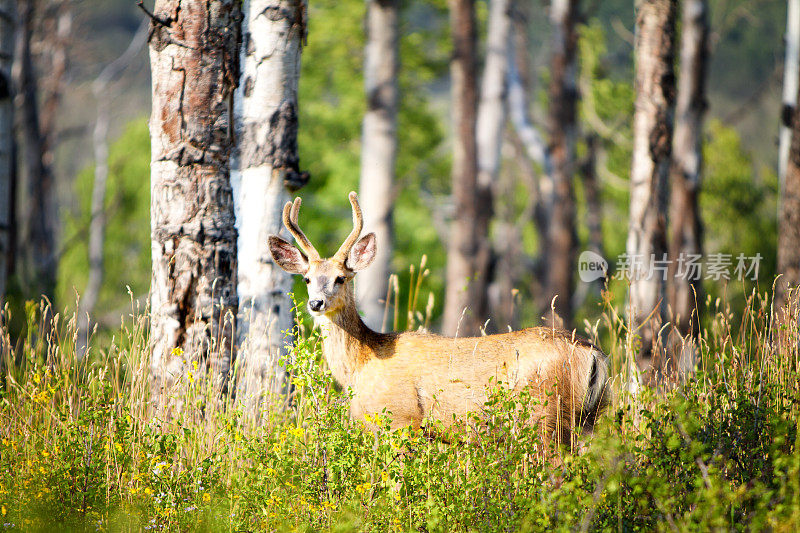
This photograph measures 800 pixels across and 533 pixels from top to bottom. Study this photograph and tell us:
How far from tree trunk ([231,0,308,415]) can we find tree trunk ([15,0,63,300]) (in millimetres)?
8118

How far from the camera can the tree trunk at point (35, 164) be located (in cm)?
1739

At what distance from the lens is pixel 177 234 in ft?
19.7

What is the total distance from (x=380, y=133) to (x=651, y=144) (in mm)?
4189

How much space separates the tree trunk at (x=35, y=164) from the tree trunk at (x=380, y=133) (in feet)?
19.3

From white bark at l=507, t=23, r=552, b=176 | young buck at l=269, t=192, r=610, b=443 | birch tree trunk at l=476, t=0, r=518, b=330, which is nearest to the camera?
young buck at l=269, t=192, r=610, b=443

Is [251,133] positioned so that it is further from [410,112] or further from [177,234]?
[410,112]

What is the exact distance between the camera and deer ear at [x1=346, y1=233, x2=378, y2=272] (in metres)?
6.71

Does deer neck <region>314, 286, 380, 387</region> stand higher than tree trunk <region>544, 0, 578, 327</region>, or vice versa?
tree trunk <region>544, 0, 578, 327</region>

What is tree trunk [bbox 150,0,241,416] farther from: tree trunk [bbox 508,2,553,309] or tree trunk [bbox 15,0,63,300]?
tree trunk [bbox 508,2,553,309]

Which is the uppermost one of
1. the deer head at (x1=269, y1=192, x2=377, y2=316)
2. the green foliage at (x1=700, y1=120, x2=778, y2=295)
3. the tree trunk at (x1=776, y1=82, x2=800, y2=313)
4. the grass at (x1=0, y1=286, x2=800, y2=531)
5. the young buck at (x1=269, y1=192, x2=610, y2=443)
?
the green foliage at (x1=700, y1=120, x2=778, y2=295)

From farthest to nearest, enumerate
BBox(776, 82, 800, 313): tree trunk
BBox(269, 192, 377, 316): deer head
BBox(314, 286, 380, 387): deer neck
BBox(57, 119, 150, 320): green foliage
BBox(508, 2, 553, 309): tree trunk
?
BBox(57, 119, 150, 320): green foliage < BBox(508, 2, 553, 309): tree trunk < BBox(776, 82, 800, 313): tree trunk < BBox(314, 286, 380, 387): deer neck < BBox(269, 192, 377, 316): deer head

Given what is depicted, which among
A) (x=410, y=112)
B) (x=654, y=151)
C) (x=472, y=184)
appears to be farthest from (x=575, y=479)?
(x=410, y=112)

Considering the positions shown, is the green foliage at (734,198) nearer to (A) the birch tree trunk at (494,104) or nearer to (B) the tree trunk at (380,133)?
(A) the birch tree trunk at (494,104)

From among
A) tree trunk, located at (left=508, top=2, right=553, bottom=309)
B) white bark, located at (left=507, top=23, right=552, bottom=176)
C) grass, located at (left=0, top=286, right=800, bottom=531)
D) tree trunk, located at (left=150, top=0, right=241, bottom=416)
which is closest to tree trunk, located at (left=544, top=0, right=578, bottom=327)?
tree trunk, located at (left=508, top=2, right=553, bottom=309)
